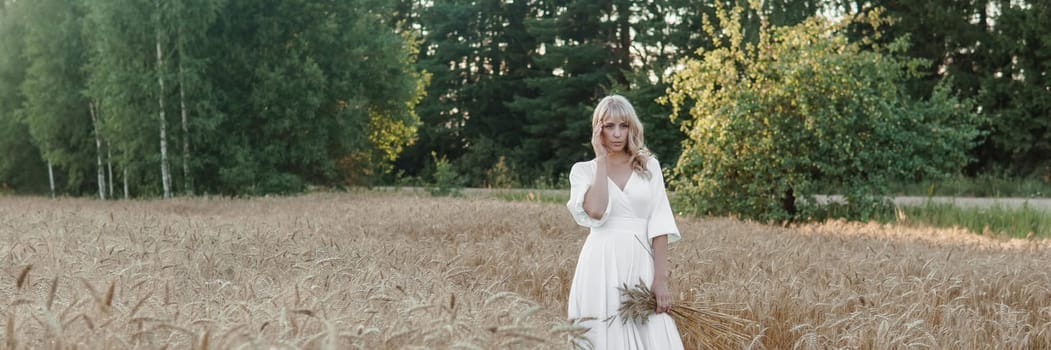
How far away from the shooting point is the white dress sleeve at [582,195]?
4137 millimetres

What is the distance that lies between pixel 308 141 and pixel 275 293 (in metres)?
17.2

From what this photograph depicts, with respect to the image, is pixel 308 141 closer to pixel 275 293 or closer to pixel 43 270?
pixel 43 270

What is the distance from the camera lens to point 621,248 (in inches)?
163

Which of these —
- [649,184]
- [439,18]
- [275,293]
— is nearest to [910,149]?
[649,184]

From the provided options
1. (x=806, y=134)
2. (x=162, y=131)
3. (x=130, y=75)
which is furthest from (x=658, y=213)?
(x=130, y=75)

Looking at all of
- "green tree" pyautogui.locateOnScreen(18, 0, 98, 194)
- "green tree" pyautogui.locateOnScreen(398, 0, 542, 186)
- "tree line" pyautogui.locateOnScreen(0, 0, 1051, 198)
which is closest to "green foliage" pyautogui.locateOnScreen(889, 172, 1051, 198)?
"tree line" pyautogui.locateOnScreen(0, 0, 1051, 198)

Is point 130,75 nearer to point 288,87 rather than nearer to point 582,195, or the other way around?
point 288,87

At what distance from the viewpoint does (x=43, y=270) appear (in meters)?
4.07

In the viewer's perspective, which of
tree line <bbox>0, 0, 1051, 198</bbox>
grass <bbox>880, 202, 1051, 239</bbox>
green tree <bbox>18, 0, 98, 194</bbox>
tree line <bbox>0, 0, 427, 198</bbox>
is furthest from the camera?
green tree <bbox>18, 0, 98, 194</bbox>

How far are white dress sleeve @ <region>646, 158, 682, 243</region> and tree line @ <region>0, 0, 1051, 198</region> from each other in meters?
9.30

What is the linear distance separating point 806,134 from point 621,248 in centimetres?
948

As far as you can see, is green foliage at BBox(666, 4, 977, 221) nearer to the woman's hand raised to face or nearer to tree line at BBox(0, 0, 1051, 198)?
tree line at BBox(0, 0, 1051, 198)

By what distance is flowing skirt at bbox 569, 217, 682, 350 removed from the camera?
13.4ft

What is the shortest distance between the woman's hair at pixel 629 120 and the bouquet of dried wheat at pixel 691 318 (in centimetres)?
61
